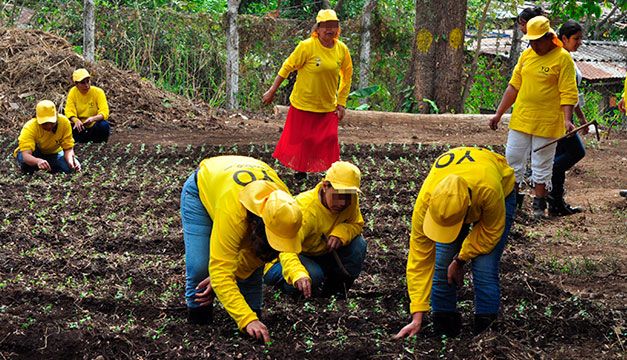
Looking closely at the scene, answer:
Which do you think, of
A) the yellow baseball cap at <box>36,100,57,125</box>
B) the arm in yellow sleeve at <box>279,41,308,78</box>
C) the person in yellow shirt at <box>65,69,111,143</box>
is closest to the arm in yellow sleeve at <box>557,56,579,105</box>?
the arm in yellow sleeve at <box>279,41,308,78</box>

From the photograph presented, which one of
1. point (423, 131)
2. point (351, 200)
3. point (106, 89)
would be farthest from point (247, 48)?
point (351, 200)

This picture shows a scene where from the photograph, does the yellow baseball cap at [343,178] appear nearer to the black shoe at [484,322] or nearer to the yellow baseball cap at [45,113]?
the black shoe at [484,322]

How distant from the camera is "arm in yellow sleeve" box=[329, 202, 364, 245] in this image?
508 cm

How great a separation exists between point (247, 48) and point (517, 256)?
9714 millimetres

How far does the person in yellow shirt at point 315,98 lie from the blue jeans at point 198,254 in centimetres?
343

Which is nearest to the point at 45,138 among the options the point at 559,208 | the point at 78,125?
the point at 78,125

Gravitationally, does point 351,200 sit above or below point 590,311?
above

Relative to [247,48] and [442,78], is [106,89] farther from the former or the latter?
[442,78]

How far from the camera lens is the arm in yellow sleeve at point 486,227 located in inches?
170

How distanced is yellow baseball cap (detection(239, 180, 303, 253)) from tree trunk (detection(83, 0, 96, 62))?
10022 millimetres

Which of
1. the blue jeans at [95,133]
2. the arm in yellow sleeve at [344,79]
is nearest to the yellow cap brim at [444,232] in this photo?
the arm in yellow sleeve at [344,79]

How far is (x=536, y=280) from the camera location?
18.6 feet

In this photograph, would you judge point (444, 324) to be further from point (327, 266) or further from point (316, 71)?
point (316, 71)

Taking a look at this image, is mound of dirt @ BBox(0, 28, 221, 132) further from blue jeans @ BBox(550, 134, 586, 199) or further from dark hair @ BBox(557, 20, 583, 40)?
dark hair @ BBox(557, 20, 583, 40)
